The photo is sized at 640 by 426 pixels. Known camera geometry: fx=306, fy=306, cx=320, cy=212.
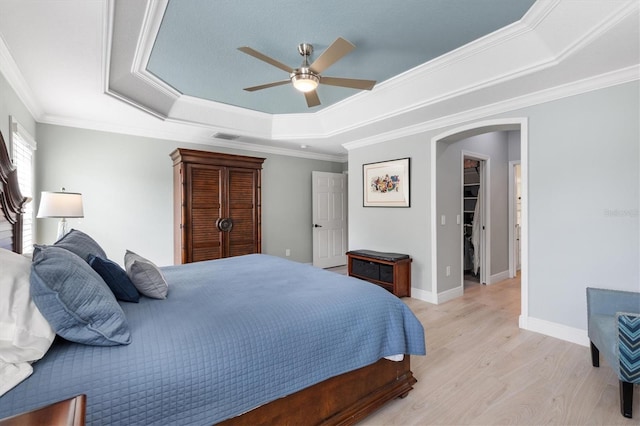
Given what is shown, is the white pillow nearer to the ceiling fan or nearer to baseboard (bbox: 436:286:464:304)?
the ceiling fan

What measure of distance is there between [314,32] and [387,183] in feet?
8.14

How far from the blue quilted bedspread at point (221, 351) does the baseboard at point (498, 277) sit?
3.48 meters

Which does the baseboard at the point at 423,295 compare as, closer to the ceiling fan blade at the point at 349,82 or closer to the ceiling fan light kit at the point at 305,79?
the ceiling fan blade at the point at 349,82

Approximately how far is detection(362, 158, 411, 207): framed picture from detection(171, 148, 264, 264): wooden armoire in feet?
5.47

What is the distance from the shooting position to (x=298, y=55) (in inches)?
107

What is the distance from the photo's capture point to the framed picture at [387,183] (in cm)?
418

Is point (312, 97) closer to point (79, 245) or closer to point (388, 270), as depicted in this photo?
point (79, 245)

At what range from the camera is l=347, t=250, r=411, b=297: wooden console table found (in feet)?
12.8

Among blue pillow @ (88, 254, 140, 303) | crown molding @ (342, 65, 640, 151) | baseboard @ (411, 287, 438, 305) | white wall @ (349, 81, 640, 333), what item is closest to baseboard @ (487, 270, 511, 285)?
baseboard @ (411, 287, 438, 305)

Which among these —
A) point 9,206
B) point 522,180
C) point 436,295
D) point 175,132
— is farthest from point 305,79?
point 436,295

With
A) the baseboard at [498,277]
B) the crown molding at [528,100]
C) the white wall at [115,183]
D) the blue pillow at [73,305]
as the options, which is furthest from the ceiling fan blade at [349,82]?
the baseboard at [498,277]

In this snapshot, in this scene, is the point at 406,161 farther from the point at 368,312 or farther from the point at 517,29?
the point at 368,312

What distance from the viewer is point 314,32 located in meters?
2.37

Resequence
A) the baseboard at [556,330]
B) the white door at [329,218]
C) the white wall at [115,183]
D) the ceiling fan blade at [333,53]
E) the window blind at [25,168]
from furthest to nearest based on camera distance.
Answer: the white door at [329,218] < the white wall at [115,183] < the window blind at [25,168] < the baseboard at [556,330] < the ceiling fan blade at [333,53]
